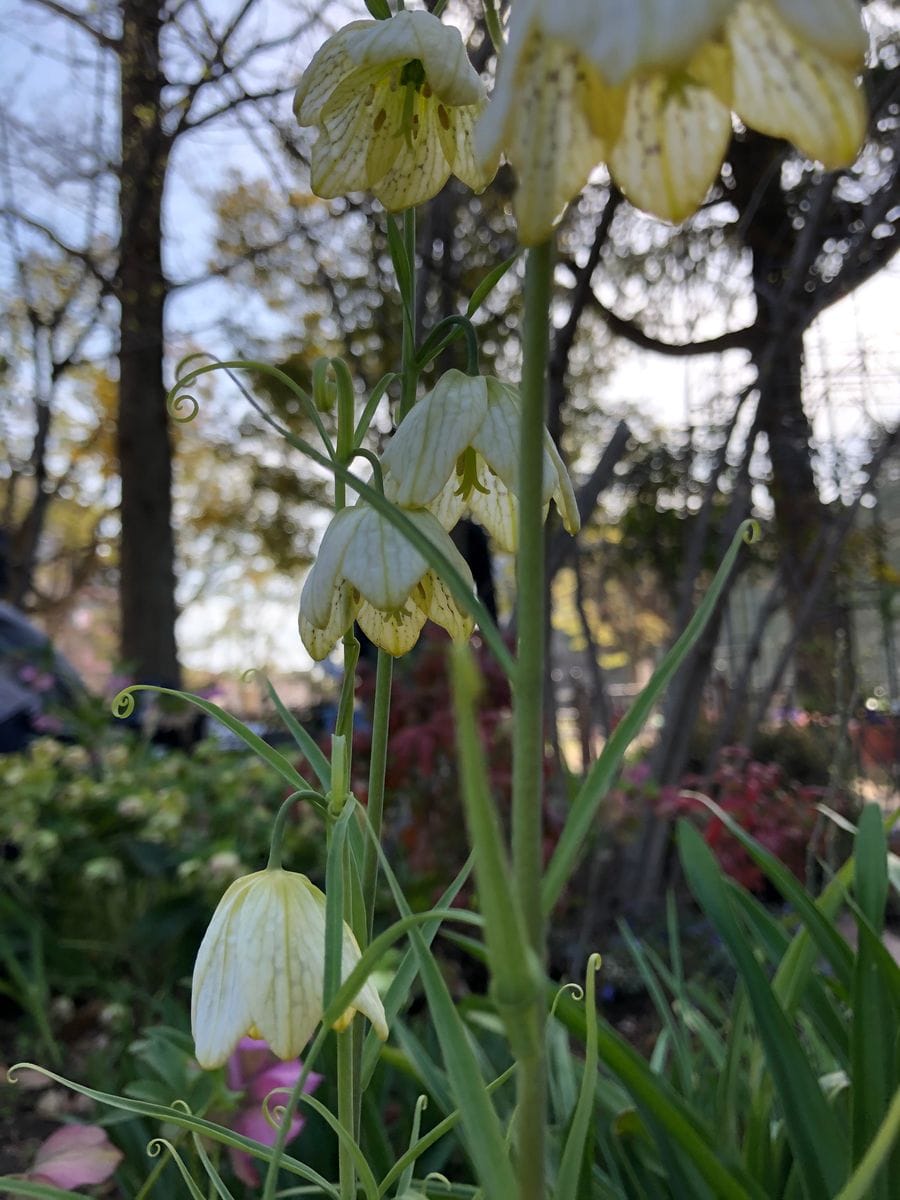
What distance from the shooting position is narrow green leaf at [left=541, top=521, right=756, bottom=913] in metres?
0.32

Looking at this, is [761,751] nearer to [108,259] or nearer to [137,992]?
[137,992]

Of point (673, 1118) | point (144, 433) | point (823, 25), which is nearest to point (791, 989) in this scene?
point (673, 1118)

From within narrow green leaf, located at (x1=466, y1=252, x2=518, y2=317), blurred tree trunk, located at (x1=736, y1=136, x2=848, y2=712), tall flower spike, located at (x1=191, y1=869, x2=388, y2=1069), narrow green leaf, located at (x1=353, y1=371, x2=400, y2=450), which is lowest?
tall flower spike, located at (x1=191, y1=869, x2=388, y2=1069)

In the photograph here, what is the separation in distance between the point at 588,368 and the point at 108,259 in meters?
2.44

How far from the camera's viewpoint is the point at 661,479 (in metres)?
4.43

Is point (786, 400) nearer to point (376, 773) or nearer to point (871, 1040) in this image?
point (871, 1040)

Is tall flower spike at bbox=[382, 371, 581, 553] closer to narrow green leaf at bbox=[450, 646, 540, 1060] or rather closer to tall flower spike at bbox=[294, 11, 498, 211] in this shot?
tall flower spike at bbox=[294, 11, 498, 211]

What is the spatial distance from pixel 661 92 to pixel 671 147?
0.07 feet

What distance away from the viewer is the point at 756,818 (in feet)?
6.57

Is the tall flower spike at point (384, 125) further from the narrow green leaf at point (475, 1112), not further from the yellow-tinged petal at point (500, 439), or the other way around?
the narrow green leaf at point (475, 1112)

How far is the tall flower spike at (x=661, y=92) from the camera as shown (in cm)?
27

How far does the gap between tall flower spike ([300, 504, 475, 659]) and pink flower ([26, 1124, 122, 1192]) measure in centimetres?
45

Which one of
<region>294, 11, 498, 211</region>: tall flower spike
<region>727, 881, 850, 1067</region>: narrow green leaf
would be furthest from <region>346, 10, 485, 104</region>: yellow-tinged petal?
<region>727, 881, 850, 1067</region>: narrow green leaf

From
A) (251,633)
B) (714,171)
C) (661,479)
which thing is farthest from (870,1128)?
(251,633)
